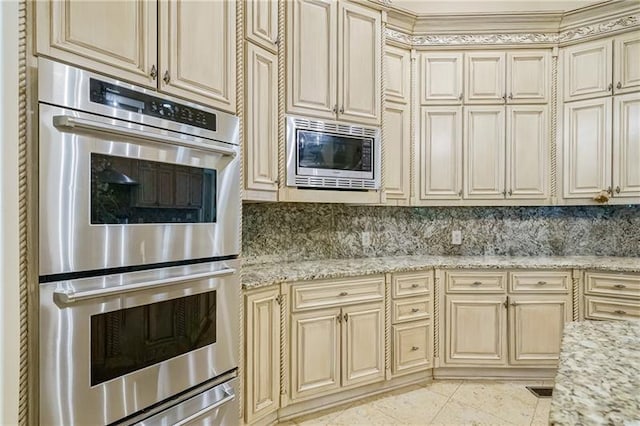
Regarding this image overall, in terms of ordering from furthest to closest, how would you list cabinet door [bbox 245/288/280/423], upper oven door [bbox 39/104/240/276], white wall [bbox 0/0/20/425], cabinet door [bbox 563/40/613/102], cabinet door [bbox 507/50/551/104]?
cabinet door [bbox 507/50/551/104], cabinet door [bbox 563/40/613/102], cabinet door [bbox 245/288/280/423], upper oven door [bbox 39/104/240/276], white wall [bbox 0/0/20/425]

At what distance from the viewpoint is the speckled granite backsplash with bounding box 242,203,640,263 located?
131 inches

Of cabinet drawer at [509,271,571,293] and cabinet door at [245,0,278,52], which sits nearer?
cabinet door at [245,0,278,52]

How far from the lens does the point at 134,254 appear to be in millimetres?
1512

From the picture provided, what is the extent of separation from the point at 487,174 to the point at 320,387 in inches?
84.5

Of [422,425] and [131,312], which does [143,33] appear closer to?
[131,312]

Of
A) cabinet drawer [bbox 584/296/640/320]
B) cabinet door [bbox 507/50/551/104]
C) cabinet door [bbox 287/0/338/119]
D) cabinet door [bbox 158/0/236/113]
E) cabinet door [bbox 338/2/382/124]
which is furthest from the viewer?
cabinet door [bbox 507/50/551/104]

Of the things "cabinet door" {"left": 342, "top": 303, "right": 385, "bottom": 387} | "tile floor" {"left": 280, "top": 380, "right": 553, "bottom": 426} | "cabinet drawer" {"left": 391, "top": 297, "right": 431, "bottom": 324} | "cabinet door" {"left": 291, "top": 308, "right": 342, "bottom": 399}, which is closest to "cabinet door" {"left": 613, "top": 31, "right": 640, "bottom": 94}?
"cabinet drawer" {"left": 391, "top": 297, "right": 431, "bottom": 324}

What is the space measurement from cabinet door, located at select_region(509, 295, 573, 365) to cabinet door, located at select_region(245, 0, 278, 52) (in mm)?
2467

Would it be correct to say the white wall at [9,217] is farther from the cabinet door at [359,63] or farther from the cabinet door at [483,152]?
the cabinet door at [483,152]

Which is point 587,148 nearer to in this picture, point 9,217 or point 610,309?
point 610,309

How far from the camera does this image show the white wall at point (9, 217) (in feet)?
3.87

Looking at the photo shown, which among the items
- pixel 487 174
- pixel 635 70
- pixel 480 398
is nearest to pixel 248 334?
pixel 480 398

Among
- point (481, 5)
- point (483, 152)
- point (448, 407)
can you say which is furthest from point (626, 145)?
point (448, 407)

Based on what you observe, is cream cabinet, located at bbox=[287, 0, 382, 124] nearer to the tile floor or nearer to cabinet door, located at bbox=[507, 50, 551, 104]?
cabinet door, located at bbox=[507, 50, 551, 104]
